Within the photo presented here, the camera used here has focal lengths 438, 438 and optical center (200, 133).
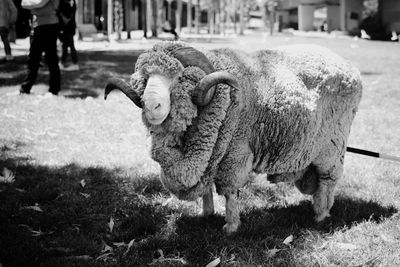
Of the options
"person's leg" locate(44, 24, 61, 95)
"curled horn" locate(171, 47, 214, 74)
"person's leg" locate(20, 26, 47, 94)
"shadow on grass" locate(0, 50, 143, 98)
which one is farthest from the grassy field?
"shadow on grass" locate(0, 50, 143, 98)

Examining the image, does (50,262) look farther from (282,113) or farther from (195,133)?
(282,113)

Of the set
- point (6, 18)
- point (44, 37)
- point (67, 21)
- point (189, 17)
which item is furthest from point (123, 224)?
point (189, 17)

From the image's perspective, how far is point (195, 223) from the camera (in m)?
3.76

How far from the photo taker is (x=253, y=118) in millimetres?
3439

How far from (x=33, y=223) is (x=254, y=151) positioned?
6.50ft

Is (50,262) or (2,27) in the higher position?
(2,27)

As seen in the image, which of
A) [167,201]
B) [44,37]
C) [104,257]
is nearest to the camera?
[104,257]

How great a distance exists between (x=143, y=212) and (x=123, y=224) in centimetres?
26

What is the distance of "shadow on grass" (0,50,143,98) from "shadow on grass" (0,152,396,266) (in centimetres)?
489

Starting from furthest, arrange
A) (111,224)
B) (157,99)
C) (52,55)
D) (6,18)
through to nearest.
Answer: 1. (6,18)
2. (52,55)
3. (111,224)
4. (157,99)

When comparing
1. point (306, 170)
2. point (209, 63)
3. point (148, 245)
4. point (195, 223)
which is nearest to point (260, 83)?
point (209, 63)

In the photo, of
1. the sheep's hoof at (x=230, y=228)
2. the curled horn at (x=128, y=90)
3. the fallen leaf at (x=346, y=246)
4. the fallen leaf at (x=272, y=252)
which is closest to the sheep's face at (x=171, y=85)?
the curled horn at (x=128, y=90)

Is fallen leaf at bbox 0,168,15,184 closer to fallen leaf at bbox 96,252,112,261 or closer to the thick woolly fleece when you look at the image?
fallen leaf at bbox 96,252,112,261

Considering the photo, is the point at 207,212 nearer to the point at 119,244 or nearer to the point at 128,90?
the point at 119,244
